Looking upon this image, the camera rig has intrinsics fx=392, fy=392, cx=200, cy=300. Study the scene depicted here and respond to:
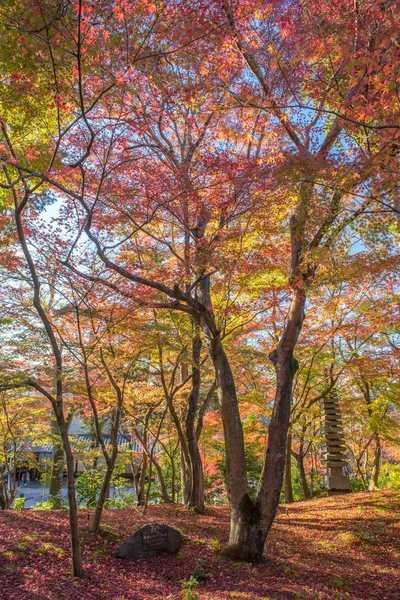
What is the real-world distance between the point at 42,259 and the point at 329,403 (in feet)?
36.5

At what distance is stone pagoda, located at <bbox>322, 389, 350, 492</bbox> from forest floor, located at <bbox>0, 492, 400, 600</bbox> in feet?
13.6

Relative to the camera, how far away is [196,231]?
27.8 ft

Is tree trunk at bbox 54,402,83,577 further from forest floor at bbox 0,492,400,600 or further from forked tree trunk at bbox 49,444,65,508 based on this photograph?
forked tree trunk at bbox 49,444,65,508

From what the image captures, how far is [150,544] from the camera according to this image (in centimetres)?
614

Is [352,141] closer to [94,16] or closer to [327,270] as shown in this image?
[327,270]

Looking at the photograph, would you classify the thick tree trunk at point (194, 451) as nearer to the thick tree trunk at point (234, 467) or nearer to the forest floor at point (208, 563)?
the forest floor at point (208, 563)

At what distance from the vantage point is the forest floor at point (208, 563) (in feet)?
15.6

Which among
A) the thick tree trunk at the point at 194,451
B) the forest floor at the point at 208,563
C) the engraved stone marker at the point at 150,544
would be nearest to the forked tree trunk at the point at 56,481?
the forest floor at the point at 208,563

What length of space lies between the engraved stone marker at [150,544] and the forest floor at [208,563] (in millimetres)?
137

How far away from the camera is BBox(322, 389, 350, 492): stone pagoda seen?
1327cm

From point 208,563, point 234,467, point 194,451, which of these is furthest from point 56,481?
point 234,467

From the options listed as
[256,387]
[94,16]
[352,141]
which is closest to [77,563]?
[94,16]

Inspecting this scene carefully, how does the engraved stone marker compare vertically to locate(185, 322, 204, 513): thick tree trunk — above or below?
below

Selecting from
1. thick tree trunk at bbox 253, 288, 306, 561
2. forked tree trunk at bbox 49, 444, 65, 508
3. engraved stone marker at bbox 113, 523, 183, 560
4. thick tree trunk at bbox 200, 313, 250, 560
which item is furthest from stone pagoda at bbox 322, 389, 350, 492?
forked tree trunk at bbox 49, 444, 65, 508
